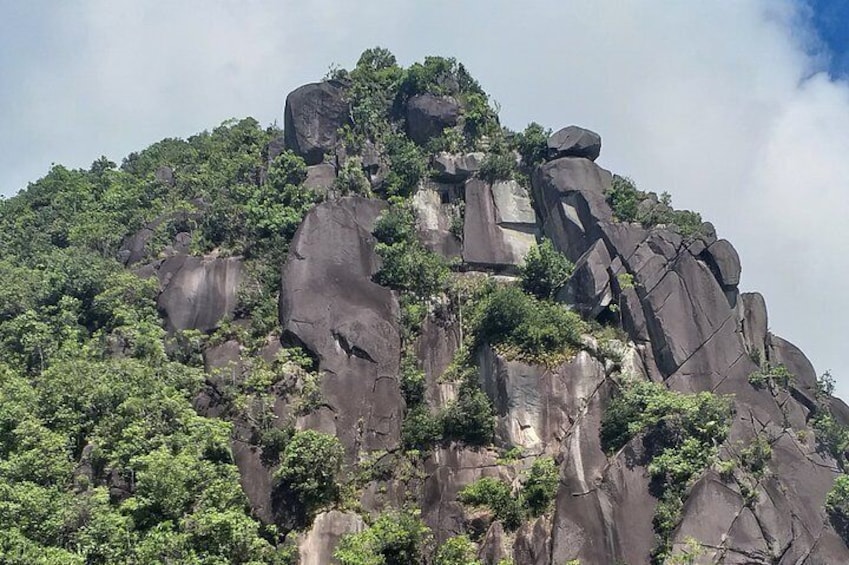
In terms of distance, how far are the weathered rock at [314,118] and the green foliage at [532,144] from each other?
8.74 metres

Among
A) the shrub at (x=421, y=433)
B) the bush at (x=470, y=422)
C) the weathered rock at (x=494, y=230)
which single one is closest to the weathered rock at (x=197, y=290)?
the shrub at (x=421, y=433)

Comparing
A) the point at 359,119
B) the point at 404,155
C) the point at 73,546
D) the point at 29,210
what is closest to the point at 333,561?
the point at 73,546

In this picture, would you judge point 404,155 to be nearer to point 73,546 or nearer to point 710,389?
point 710,389

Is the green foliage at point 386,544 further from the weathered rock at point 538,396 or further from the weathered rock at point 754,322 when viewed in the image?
the weathered rock at point 754,322

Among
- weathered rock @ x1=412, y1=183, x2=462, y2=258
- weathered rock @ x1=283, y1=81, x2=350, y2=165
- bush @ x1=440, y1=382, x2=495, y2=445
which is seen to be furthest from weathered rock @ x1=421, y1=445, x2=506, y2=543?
weathered rock @ x1=283, y1=81, x2=350, y2=165

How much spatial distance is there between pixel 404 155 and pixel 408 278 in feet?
25.0

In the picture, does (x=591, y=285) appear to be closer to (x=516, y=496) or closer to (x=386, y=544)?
(x=516, y=496)

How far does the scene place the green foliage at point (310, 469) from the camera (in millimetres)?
27156

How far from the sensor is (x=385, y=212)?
38000 millimetres

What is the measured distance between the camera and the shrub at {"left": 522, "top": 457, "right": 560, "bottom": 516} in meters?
27.7

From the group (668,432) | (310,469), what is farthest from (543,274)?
(310,469)

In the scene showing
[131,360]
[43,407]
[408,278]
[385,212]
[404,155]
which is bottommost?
[43,407]

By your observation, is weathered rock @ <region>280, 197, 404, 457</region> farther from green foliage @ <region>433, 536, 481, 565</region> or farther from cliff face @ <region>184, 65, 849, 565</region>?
green foliage @ <region>433, 536, 481, 565</region>

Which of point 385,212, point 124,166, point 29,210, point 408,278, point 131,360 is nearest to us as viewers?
point 131,360
